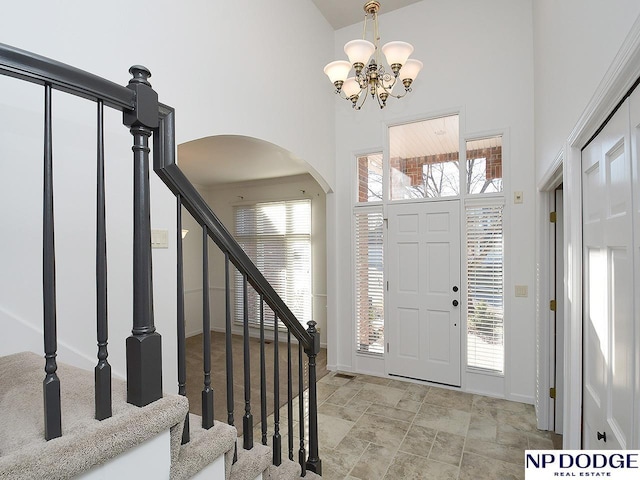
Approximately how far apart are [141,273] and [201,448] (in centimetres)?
59

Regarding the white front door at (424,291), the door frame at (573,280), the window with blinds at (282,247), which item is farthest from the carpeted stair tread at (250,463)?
the window with blinds at (282,247)

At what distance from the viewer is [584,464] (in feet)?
4.60

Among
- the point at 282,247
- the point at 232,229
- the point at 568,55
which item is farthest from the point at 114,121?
the point at 232,229

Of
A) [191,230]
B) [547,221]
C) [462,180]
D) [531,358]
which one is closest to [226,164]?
[191,230]

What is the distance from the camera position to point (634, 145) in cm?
108

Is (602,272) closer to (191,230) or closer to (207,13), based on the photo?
(207,13)

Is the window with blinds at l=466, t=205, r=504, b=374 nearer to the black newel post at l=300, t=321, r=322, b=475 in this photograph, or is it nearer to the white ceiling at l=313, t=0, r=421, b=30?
the black newel post at l=300, t=321, r=322, b=475

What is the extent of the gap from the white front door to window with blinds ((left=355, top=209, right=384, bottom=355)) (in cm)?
12

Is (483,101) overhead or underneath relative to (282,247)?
overhead

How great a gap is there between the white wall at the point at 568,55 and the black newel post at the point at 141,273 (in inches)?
52.8

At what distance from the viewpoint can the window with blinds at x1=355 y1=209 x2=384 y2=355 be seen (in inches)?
162

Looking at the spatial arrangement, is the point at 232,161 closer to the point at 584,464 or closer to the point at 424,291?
the point at 424,291

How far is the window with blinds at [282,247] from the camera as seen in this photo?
5941 millimetres

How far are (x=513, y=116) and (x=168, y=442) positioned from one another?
3897 mm
